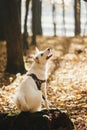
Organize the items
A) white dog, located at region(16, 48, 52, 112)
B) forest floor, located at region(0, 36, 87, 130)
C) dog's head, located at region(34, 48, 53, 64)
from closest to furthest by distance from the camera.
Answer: white dog, located at region(16, 48, 52, 112) < dog's head, located at region(34, 48, 53, 64) < forest floor, located at region(0, 36, 87, 130)

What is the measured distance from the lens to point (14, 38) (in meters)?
13.9

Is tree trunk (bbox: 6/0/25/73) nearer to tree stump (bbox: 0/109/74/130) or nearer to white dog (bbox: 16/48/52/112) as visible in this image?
white dog (bbox: 16/48/52/112)

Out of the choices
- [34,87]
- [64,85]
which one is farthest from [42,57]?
[64,85]

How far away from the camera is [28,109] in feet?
20.3

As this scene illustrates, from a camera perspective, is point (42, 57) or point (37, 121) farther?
point (42, 57)

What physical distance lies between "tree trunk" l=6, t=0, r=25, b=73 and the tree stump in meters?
7.79

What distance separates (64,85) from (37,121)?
6200mm

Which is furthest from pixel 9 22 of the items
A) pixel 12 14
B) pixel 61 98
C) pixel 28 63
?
→ pixel 61 98

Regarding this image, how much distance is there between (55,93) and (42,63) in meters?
4.54

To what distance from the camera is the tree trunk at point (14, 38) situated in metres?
13.7

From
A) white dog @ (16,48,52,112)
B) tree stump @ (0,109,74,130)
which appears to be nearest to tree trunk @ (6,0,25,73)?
white dog @ (16,48,52,112)

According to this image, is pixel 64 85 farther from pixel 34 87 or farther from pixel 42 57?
pixel 34 87

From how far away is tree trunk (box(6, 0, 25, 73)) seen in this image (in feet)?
45.0

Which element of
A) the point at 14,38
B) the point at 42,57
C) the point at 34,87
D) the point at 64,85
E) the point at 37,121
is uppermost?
the point at 42,57
